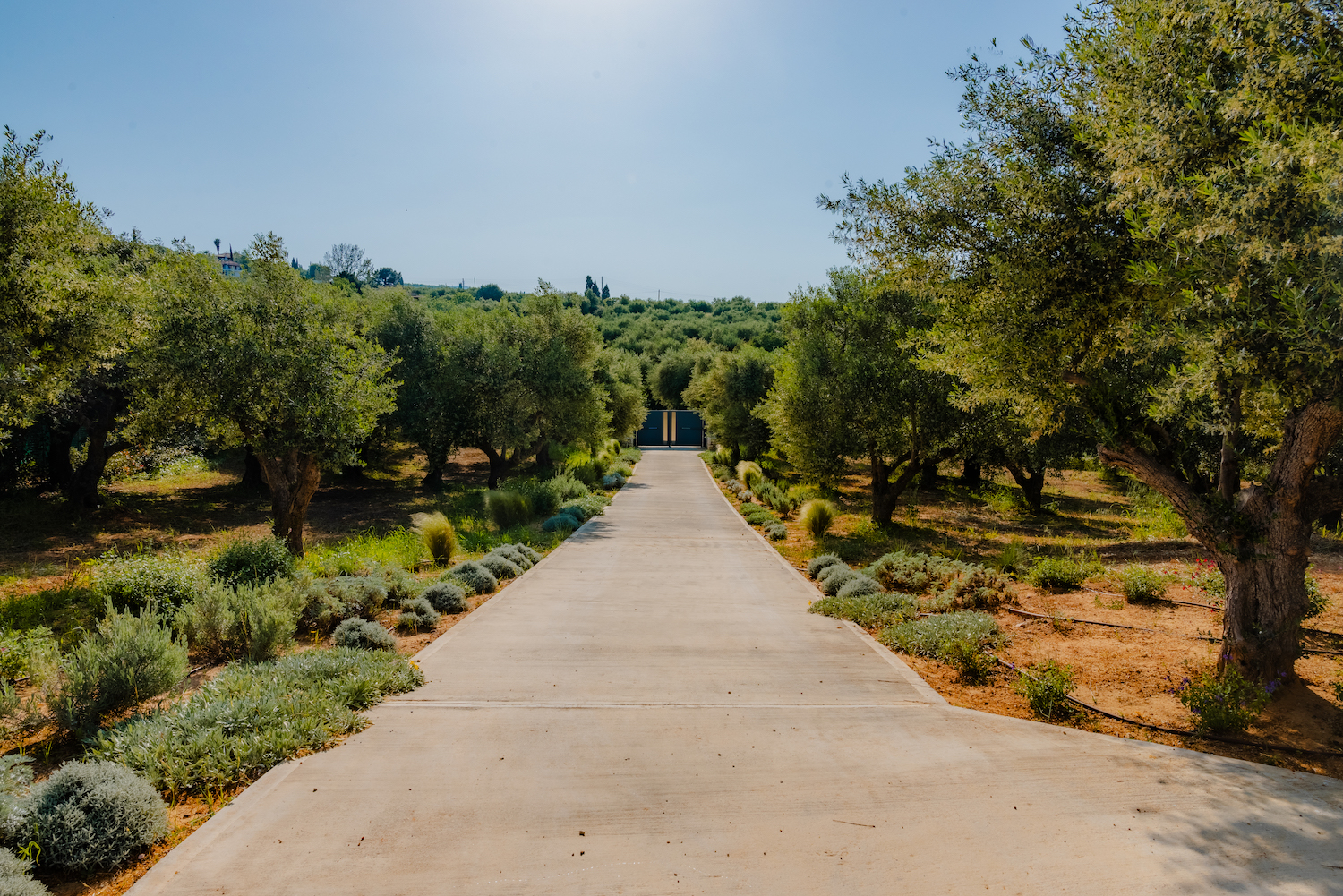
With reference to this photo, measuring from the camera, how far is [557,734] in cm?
479

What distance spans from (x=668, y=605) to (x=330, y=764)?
534cm

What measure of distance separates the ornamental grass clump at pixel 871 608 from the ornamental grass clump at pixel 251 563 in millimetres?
6965

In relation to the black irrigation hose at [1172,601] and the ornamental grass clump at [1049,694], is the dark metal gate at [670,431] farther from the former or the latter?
the ornamental grass clump at [1049,694]

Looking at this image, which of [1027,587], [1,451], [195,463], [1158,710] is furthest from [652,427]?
[1158,710]

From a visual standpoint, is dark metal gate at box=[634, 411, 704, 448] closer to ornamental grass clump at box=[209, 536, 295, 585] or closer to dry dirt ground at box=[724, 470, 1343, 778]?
dry dirt ground at box=[724, 470, 1343, 778]

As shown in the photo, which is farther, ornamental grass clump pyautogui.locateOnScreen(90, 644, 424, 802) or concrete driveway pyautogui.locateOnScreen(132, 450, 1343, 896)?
ornamental grass clump pyautogui.locateOnScreen(90, 644, 424, 802)

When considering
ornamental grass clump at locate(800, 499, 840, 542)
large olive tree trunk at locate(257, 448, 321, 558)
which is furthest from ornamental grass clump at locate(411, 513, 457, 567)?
ornamental grass clump at locate(800, 499, 840, 542)

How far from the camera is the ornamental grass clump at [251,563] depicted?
7961 millimetres

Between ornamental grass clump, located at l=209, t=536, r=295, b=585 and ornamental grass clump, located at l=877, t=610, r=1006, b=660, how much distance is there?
288 inches

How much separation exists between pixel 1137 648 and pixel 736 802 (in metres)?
5.38

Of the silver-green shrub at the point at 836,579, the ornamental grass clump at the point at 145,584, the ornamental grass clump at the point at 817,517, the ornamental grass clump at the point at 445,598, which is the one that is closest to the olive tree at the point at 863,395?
the ornamental grass clump at the point at 817,517

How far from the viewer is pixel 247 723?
450 cm

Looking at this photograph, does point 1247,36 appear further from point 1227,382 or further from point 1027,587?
point 1027,587

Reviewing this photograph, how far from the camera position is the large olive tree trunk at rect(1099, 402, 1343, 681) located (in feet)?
16.8
